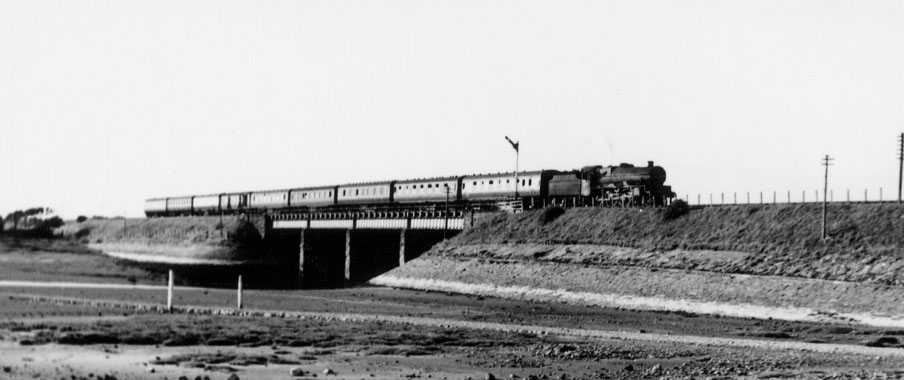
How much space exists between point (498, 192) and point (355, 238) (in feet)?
54.1

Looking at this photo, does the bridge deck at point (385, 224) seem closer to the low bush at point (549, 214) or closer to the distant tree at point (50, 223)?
the low bush at point (549, 214)

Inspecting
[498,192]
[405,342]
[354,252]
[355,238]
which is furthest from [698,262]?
[354,252]

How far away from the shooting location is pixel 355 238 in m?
90.6

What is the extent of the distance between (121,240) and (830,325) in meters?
107

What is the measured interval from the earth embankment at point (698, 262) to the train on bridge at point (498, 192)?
171 inches

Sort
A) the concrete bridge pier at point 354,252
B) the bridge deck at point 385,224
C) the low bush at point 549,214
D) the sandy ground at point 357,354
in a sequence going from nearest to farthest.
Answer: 1. the sandy ground at point 357,354
2. the low bush at point 549,214
3. the bridge deck at point 385,224
4. the concrete bridge pier at point 354,252

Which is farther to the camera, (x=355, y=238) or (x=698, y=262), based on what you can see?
(x=355, y=238)

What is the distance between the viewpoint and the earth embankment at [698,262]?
44.4m

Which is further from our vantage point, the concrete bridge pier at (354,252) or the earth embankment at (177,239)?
the earth embankment at (177,239)

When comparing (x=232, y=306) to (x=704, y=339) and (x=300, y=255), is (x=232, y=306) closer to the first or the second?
(x=704, y=339)

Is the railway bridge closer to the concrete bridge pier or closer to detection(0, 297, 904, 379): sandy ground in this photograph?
the concrete bridge pier

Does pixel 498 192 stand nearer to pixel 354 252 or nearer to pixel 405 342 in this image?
pixel 354 252

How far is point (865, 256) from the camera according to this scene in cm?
4688

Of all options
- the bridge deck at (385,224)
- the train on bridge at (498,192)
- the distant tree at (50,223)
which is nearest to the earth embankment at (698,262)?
the train on bridge at (498,192)
